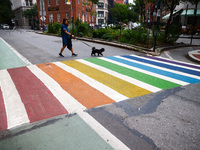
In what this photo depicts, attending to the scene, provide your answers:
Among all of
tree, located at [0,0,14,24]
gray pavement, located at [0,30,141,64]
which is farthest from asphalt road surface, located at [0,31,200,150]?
tree, located at [0,0,14,24]

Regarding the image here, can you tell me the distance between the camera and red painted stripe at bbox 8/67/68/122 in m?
3.67

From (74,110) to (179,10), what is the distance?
36.9 meters

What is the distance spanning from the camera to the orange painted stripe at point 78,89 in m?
4.23

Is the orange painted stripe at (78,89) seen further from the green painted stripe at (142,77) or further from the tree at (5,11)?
the tree at (5,11)

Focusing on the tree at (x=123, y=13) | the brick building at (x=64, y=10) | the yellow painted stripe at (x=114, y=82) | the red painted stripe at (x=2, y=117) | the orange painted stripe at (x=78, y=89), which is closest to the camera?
the red painted stripe at (x=2, y=117)

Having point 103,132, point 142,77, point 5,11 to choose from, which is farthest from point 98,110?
point 5,11

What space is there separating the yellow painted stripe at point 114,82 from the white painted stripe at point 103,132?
1502 mm

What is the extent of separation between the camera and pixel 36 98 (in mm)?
4375

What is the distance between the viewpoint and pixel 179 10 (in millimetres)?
33969

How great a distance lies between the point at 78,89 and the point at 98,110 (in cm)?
138

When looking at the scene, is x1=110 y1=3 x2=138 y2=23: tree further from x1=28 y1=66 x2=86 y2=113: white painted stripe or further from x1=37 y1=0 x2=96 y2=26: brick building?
x1=28 y1=66 x2=86 y2=113: white painted stripe

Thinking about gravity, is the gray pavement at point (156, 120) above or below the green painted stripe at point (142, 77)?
below

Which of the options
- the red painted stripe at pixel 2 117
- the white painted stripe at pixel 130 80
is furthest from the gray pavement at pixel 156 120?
the red painted stripe at pixel 2 117

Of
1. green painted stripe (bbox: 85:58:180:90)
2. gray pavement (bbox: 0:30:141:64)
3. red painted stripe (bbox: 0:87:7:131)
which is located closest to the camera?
red painted stripe (bbox: 0:87:7:131)
